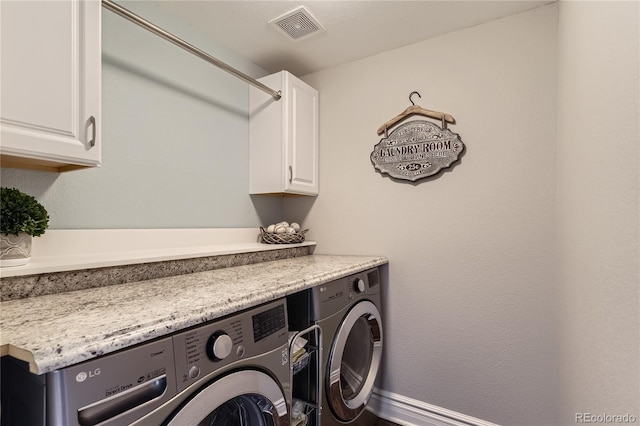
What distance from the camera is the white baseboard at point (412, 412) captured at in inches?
69.2

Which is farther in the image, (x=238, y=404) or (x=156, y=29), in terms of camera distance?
(x=156, y=29)

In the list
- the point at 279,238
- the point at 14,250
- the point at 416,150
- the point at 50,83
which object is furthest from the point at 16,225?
the point at 416,150

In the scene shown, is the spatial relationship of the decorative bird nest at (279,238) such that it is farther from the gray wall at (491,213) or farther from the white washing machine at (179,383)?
the white washing machine at (179,383)

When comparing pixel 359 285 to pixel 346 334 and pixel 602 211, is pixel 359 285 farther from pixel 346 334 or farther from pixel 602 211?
pixel 602 211

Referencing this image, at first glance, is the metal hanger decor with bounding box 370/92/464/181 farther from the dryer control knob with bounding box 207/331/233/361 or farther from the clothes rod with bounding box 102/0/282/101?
the dryer control knob with bounding box 207/331/233/361

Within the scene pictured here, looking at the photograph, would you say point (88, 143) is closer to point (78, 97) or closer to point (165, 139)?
Result: point (78, 97)

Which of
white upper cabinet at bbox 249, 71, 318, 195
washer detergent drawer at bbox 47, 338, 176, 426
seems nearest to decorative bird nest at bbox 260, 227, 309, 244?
white upper cabinet at bbox 249, 71, 318, 195

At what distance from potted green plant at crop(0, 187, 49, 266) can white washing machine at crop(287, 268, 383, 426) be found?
939 mm

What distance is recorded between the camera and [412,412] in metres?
1.88

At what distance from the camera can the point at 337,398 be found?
1.41 metres

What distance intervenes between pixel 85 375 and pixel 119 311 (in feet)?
0.73

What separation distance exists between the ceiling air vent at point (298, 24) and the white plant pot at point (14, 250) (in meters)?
1.56

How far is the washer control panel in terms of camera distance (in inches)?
29.6

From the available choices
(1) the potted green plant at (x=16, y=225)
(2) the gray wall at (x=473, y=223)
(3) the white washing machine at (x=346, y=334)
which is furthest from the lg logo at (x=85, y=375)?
(2) the gray wall at (x=473, y=223)
